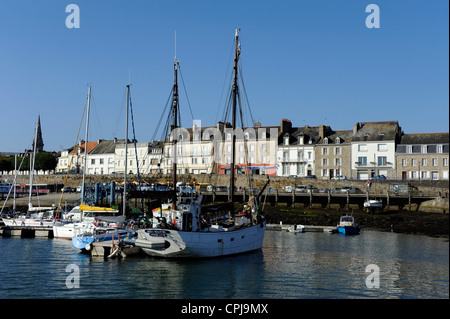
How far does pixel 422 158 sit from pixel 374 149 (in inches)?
282

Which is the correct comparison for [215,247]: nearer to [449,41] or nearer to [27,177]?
[449,41]

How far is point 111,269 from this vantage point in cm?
2555

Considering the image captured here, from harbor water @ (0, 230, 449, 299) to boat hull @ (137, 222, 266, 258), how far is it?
1.97 feet

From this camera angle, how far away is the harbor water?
20.1 m

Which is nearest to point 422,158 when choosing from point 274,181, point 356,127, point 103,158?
point 356,127

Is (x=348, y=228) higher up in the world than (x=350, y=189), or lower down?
lower down

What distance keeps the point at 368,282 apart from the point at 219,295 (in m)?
7.78

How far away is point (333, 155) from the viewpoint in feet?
246

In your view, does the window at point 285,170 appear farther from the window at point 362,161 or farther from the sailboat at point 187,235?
the sailboat at point 187,235

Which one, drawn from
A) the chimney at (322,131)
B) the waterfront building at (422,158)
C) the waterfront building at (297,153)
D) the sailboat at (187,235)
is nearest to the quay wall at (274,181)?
the waterfront building at (422,158)

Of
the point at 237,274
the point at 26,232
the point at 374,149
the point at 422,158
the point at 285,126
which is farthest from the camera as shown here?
the point at 285,126

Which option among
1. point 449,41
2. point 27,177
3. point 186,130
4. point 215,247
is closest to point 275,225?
point 215,247

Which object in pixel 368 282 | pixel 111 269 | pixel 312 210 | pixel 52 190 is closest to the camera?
pixel 368 282

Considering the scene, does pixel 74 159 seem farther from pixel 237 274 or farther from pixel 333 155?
pixel 237 274
